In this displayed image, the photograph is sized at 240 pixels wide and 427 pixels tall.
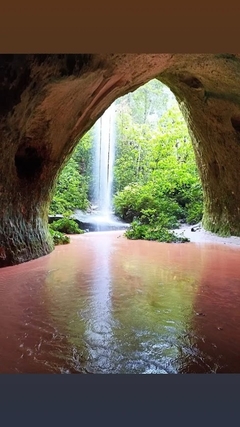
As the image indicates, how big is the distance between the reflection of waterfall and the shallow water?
12429mm

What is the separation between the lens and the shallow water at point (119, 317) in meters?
2.16

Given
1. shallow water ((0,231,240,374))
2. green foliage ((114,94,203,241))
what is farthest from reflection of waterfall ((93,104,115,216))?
shallow water ((0,231,240,374))

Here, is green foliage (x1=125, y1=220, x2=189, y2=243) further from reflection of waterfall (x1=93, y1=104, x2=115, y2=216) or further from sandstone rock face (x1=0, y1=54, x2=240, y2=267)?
reflection of waterfall (x1=93, y1=104, x2=115, y2=216)

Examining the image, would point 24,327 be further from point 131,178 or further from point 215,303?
point 131,178

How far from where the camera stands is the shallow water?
216 cm

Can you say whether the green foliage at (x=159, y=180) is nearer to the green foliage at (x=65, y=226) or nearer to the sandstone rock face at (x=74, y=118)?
the green foliage at (x=65, y=226)

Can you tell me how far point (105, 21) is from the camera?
5.40ft

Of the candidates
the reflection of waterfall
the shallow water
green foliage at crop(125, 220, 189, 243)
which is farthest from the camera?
the reflection of waterfall

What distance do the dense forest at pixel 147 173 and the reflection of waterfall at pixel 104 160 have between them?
26 centimetres

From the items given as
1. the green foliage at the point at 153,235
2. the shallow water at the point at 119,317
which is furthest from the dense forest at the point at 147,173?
the shallow water at the point at 119,317

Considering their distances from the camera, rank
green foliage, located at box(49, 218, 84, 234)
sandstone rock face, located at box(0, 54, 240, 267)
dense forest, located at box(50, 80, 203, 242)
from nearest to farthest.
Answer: sandstone rock face, located at box(0, 54, 240, 267)
green foliage, located at box(49, 218, 84, 234)
dense forest, located at box(50, 80, 203, 242)

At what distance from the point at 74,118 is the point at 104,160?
12085 mm

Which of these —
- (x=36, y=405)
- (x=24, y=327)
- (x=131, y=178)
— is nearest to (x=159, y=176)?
(x=131, y=178)

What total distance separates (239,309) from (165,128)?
1504cm
